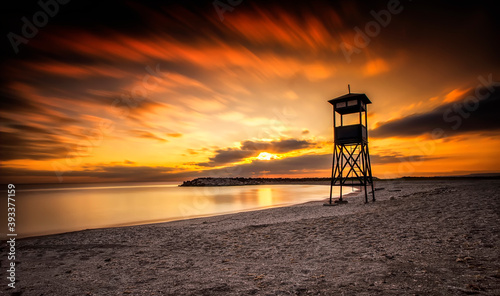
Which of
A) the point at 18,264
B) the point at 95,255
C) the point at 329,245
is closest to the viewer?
the point at 329,245

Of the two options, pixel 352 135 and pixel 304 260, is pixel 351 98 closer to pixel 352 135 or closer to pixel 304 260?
pixel 352 135

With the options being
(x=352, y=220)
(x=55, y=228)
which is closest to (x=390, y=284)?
(x=352, y=220)

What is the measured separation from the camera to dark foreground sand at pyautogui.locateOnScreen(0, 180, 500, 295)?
429 centimetres

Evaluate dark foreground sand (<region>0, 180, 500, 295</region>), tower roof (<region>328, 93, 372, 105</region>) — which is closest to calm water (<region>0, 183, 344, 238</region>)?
dark foreground sand (<region>0, 180, 500, 295</region>)

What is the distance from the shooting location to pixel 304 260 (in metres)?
5.95

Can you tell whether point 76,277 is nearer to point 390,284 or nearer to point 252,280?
point 252,280

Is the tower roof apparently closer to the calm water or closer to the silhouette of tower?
the silhouette of tower

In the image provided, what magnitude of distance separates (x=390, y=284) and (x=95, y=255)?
29.9 feet

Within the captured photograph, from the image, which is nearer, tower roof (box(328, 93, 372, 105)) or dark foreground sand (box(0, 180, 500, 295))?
dark foreground sand (box(0, 180, 500, 295))

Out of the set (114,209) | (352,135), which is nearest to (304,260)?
(352,135)

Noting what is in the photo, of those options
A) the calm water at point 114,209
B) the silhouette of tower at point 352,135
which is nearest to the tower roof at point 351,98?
→ the silhouette of tower at point 352,135

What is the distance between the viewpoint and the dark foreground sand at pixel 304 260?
4.29m

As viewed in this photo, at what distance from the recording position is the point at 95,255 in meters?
8.06

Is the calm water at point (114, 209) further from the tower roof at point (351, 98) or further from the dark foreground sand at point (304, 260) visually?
the tower roof at point (351, 98)
